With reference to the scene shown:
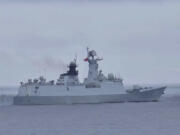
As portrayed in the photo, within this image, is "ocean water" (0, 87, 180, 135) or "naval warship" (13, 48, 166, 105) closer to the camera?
"ocean water" (0, 87, 180, 135)

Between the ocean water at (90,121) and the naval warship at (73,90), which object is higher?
the naval warship at (73,90)

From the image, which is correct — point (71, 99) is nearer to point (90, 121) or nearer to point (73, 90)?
point (73, 90)

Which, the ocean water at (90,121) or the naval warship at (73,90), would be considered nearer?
the ocean water at (90,121)

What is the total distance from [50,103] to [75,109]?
29.2ft

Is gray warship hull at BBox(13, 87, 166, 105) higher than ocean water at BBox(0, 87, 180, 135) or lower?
higher

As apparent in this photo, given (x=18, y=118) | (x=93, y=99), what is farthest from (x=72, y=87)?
(x=18, y=118)

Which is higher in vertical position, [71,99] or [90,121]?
[71,99]

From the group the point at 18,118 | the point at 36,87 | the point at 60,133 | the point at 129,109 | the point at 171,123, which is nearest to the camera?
the point at 60,133

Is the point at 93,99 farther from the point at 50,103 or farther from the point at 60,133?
the point at 60,133

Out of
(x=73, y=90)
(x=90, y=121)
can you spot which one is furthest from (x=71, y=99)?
(x=90, y=121)

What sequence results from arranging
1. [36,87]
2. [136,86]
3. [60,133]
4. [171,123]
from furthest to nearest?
[136,86] → [36,87] → [171,123] → [60,133]

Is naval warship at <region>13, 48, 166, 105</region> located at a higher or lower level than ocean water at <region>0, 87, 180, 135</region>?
higher

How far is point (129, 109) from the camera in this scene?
8794 cm

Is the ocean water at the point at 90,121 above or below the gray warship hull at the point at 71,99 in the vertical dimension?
below
